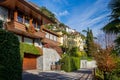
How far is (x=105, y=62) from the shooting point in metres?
24.2

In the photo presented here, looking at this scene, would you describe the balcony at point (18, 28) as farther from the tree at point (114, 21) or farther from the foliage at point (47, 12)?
the foliage at point (47, 12)

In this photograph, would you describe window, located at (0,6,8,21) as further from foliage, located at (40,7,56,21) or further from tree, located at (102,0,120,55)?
foliage, located at (40,7,56,21)

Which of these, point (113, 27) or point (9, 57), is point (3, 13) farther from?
point (9, 57)

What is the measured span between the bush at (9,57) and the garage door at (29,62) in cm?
1808

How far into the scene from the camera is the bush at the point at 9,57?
8.85m

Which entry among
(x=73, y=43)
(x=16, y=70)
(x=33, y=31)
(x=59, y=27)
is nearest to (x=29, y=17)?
(x=33, y=31)

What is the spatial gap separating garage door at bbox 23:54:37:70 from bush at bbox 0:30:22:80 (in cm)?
1808

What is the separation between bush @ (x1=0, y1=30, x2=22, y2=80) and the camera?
8850mm

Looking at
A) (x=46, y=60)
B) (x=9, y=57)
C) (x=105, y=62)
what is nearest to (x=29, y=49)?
(x=46, y=60)

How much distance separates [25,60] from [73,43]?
93.2 ft

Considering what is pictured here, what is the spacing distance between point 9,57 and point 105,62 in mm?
16912

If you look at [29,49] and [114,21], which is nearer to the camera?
[114,21]

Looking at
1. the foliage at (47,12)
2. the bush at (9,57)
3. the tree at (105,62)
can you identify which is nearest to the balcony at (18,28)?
the tree at (105,62)

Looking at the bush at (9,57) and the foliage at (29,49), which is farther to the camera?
the foliage at (29,49)
